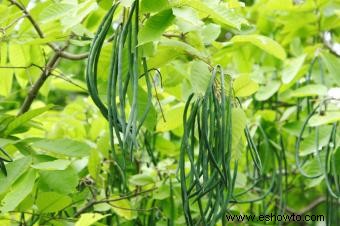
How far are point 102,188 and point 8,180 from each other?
1.32ft

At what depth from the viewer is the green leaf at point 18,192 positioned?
1.09 m

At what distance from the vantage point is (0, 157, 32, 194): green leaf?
43.3 inches

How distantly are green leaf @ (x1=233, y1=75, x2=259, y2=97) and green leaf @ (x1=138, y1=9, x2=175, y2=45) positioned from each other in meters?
0.21

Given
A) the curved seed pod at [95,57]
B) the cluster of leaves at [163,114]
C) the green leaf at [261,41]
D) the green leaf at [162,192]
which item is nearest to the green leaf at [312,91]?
the cluster of leaves at [163,114]

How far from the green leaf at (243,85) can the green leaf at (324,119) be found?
254 mm

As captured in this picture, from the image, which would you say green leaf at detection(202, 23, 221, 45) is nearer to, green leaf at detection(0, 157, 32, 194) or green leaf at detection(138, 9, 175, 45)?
green leaf at detection(138, 9, 175, 45)

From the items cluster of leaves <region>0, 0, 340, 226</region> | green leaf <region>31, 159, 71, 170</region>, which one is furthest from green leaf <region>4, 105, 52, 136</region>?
green leaf <region>31, 159, 71, 170</region>

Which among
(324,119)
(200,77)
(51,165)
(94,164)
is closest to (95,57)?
(200,77)

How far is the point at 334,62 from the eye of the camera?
160 centimetres

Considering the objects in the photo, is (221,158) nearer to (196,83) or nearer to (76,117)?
(196,83)

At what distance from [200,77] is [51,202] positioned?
16.3 inches

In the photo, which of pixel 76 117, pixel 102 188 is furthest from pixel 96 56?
pixel 76 117

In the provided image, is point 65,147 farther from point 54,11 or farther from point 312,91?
point 312,91

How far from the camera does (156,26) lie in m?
0.99
